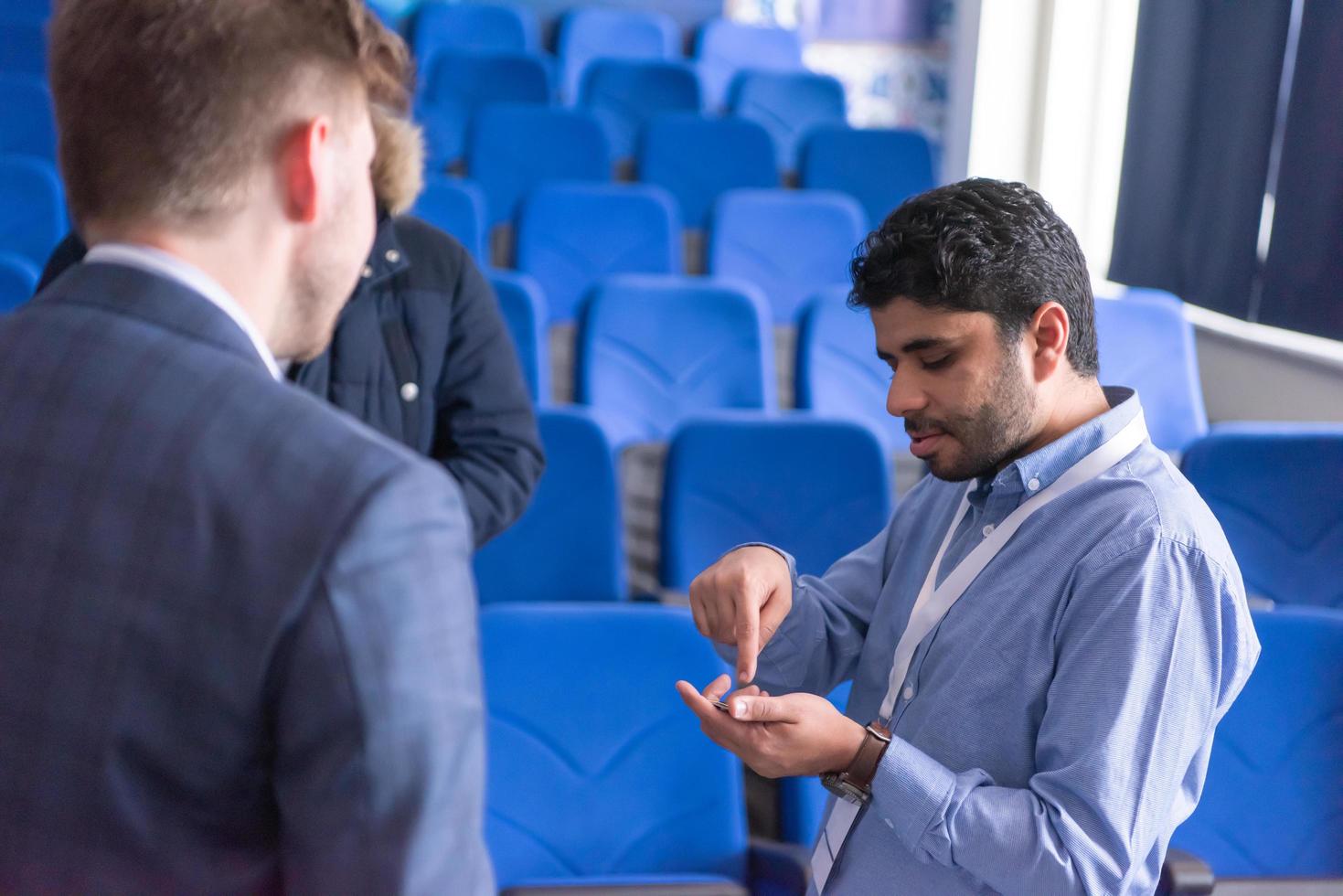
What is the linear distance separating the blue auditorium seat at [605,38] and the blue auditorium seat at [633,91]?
591mm

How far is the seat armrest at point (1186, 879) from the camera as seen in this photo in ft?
5.78

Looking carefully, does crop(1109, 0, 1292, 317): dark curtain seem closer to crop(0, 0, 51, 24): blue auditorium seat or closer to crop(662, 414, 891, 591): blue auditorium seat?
crop(662, 414, 891, 591): blue auditorium seat

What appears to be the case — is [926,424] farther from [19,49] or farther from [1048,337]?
[19,49]

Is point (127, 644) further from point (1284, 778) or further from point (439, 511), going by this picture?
point (1284, 778)

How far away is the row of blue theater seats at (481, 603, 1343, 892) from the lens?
1.91 metres

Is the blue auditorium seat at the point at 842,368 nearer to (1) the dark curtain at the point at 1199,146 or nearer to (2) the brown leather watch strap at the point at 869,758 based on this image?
(1) the dark curtain at the point at 1199,146

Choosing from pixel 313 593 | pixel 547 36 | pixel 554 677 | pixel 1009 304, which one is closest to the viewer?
pixel 313 593

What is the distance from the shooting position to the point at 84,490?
0.68 meters

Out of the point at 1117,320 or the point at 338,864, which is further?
the point at 1117,320

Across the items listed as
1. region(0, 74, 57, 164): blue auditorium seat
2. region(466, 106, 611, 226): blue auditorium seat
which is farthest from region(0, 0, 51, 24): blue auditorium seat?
region(466, 106, 611, 226): blue auditorium seat

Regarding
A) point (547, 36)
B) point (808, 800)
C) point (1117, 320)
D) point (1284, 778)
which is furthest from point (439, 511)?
point (547, 36)

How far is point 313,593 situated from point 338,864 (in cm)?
15

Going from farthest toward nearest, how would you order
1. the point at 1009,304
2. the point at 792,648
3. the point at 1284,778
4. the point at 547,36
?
the point at 547,36 → the point at 1284,778 → the point at 792,648 → the point at 1009,304

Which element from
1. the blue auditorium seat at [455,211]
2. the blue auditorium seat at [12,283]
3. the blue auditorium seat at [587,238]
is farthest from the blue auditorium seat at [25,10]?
the blue auditorium seat at [12,283]
